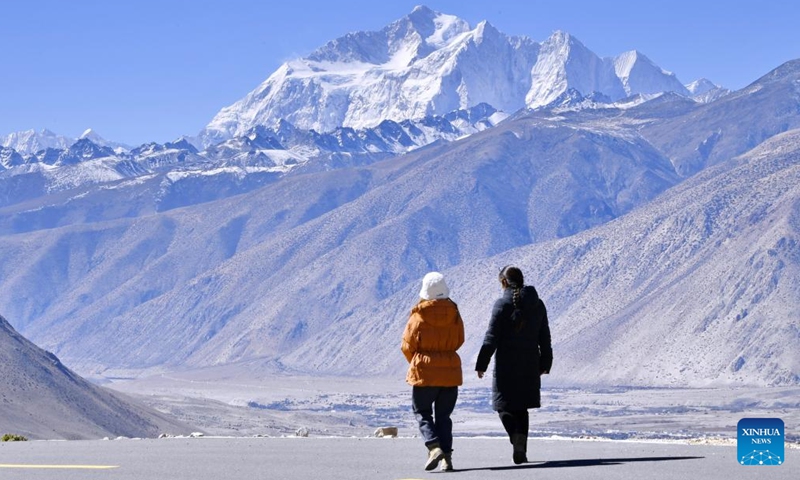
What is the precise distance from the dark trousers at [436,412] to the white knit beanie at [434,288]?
129cm

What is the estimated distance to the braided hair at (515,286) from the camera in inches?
824

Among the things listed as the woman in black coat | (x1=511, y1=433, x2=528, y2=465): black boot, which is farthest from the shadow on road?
the woman in black coat

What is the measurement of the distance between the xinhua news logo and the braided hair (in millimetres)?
3280

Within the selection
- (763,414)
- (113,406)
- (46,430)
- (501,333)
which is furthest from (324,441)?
(763,414)

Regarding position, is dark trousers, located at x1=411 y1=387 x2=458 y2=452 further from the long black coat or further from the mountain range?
the mountain range

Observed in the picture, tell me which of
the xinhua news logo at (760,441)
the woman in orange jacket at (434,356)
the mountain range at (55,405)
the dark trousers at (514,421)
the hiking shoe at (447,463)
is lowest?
the hiking shoe at (447,463)

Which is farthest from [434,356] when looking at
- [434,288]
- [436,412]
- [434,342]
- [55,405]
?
[55,405]

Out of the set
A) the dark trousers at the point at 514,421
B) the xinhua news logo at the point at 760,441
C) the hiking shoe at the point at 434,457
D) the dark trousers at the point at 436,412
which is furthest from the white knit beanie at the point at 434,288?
the xinhua news logo at the point at 760,441

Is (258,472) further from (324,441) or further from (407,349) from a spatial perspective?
(324,441)

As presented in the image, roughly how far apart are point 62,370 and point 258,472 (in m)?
151

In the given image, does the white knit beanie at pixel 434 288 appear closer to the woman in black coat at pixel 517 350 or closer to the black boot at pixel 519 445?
the woman in black coat at pixel 517 350

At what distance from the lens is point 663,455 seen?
22.2 metres

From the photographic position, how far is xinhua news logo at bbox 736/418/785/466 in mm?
18719

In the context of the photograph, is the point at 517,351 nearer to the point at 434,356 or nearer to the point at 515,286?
the point at 515,286
